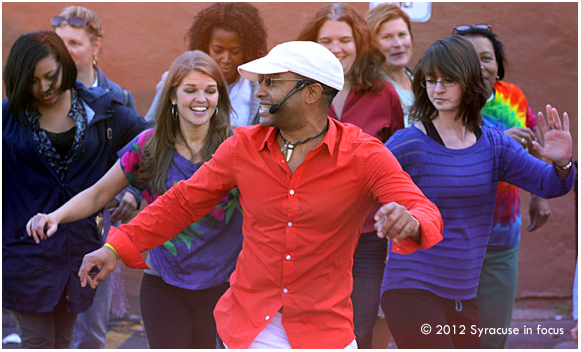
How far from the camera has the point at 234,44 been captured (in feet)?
15.0

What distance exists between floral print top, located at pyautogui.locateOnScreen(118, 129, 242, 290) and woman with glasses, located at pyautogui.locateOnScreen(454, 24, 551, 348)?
1.68 meters

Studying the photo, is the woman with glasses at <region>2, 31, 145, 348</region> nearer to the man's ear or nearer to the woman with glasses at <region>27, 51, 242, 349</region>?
the woman with glasses at <region>27, 51, 242, 349</region>

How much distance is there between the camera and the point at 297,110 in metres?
2.76

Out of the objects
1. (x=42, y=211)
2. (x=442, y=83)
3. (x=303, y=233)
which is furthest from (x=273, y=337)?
(x=42, y=211)

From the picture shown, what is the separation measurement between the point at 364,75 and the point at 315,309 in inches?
77.0

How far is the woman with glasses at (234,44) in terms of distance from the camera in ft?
14.6

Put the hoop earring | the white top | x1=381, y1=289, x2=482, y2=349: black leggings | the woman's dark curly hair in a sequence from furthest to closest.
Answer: the woman's dark curly hair, the white top, the hoop earring, x1=381, y1=289, x2=482, y2=349: black leggings

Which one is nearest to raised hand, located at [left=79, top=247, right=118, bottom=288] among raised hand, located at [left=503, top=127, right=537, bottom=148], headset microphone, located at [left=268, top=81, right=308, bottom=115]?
headset microphone, located at [left=268, top=81, right=308, bottom=115]

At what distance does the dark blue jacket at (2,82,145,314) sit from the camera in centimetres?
395

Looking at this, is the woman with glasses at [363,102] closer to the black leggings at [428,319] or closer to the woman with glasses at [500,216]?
the black leggings at [428,319]

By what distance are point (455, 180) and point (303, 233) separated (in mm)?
1109

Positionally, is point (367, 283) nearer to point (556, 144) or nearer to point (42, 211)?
point (556, 144)

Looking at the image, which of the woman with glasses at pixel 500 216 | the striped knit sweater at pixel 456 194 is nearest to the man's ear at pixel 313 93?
the striped knit sweater at pixel 456 194

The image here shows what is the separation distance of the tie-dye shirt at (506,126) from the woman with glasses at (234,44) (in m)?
1.61
